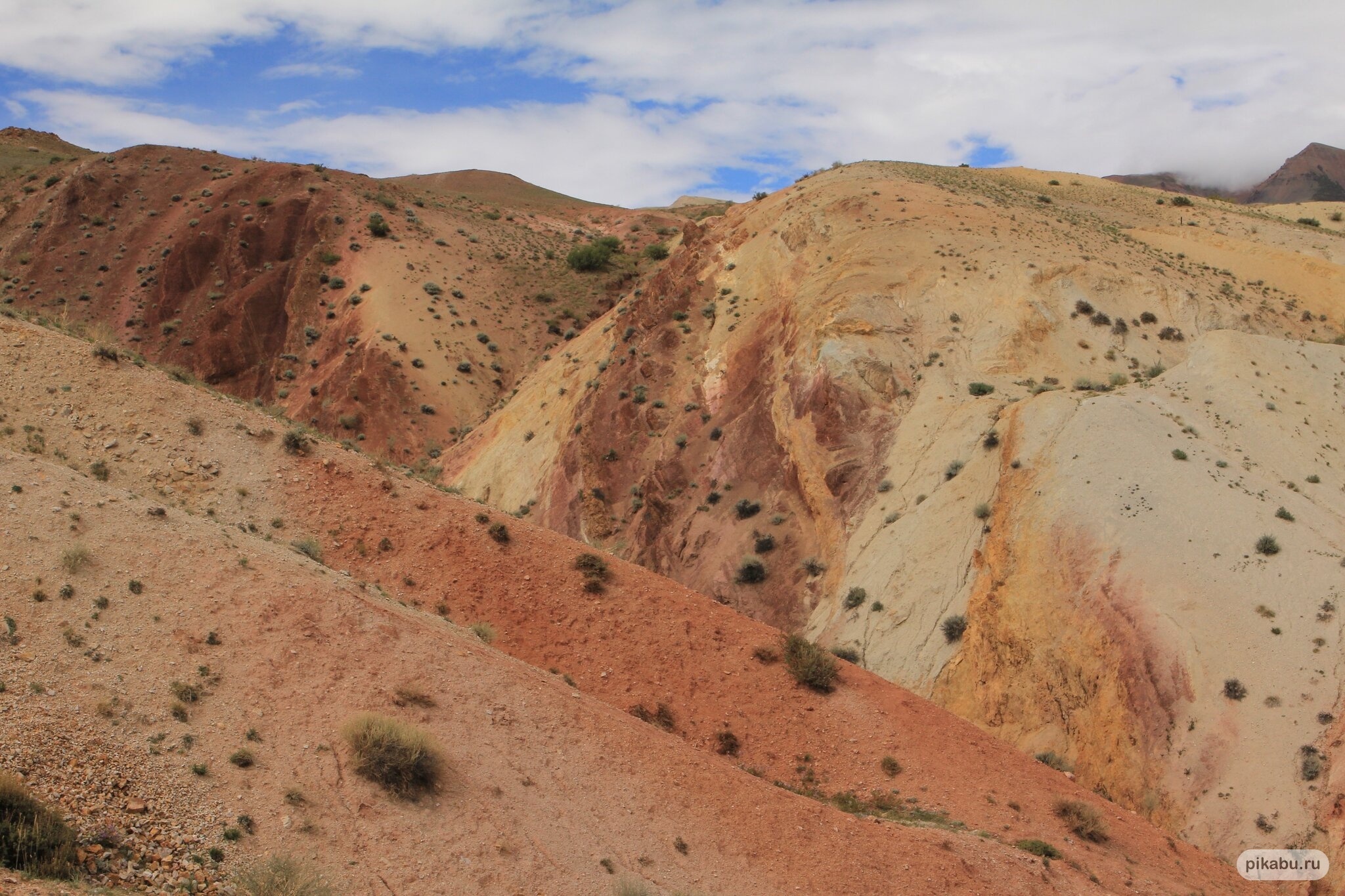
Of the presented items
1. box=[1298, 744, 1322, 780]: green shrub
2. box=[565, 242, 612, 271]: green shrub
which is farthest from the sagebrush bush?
box=[565, 242, 612, 271]: green shrub

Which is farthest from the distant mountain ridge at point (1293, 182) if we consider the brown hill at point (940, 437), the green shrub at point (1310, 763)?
the green shrub at point (1310, 763)

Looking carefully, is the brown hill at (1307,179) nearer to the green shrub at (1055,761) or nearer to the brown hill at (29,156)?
the green shrub at (1055,761)

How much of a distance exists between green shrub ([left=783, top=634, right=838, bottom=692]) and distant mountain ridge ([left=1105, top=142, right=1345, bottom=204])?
75.4m

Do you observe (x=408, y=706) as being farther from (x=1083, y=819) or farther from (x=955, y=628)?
(x=955, y=628)

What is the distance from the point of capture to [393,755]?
11.9m

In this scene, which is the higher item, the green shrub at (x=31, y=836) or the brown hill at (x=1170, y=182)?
the brown hill at (x=1170, y=182)

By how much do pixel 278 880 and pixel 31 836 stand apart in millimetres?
2138

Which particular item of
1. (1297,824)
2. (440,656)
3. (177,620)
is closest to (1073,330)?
(1297,824)

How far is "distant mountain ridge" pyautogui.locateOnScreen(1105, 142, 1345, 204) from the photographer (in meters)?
82.4

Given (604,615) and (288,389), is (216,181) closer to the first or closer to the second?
(288,389)

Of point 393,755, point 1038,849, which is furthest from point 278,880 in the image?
point 1038,849

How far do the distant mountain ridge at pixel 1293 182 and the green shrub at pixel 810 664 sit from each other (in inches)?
2969

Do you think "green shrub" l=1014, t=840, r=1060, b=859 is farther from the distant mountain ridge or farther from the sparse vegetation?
the distant mountain ridge

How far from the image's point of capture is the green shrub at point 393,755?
11781 mm
